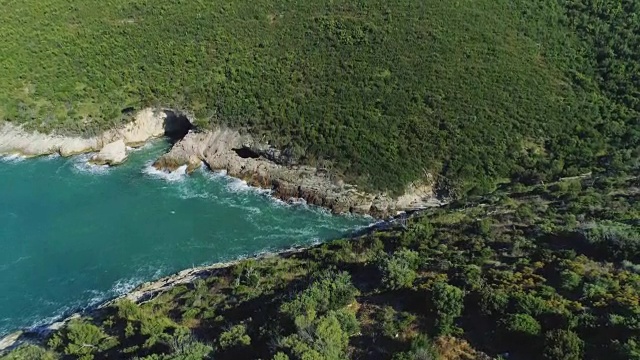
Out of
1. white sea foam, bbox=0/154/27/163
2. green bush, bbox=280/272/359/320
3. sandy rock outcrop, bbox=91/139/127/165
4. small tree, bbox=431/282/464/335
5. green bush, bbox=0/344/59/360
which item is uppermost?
small tree, bbox=431/282/464/335

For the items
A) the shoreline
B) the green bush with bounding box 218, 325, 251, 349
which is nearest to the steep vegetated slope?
the shoreline

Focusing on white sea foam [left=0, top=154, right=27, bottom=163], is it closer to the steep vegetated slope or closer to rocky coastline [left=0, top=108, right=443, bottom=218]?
rocky coastline [left=0, top=108, right=443, bottom=218]

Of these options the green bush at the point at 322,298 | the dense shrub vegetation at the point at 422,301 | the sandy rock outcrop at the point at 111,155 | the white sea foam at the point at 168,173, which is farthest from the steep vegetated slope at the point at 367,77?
the green bush at the point at 322,298

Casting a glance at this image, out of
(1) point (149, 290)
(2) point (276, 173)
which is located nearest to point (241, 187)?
(2) point (276, 173)

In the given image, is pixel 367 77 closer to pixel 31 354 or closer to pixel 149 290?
pixel 149 290

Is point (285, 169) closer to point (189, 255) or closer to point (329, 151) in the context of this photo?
point (329, 151)
